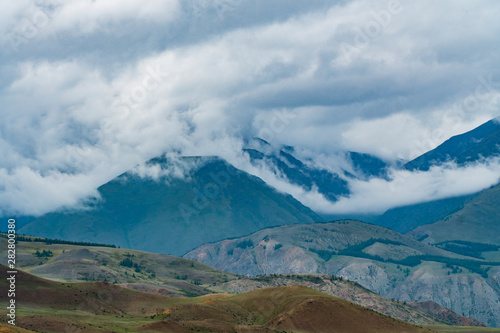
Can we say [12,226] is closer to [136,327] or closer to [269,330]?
[136,327]

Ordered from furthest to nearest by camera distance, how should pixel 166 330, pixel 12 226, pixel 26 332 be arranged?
1. pixel 166 330
2. pixel 12 226
3. pixel 26 332

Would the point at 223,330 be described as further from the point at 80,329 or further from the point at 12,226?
the point at 12,226

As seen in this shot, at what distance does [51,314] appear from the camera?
196000 millimetres

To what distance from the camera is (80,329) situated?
570ft

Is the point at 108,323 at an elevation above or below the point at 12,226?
below

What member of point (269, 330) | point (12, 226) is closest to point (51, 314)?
point (12, 226)

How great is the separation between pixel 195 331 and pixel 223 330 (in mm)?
8930

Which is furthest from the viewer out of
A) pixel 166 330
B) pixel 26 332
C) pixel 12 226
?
pixel 166 330

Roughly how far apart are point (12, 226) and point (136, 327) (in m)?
46.5

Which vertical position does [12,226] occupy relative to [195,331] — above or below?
above

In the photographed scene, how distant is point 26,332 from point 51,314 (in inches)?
1697

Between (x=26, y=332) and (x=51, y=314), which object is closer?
(x=26, y=332)

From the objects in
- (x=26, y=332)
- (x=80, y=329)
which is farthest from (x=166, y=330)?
(x=26, y=332)

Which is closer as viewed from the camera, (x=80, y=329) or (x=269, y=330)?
(x=80, y=329)
